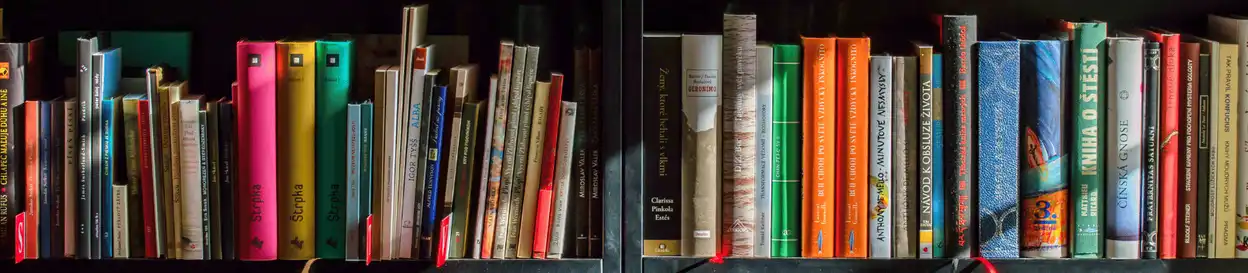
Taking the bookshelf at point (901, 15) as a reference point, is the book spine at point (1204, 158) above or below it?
below

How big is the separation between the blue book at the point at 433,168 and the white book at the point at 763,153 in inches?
13.7

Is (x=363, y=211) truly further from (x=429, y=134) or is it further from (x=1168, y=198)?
(x=1168, y=198)

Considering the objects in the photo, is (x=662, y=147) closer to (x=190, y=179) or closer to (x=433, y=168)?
(x=433, y=168)

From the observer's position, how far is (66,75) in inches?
65.0

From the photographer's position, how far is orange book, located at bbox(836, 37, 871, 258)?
1.46m

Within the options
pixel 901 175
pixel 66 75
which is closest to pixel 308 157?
pixel 66 75

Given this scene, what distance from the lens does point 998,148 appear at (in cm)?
147

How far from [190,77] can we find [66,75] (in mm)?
149

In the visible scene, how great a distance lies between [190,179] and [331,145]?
0.16 metres

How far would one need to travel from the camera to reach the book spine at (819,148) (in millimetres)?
1458

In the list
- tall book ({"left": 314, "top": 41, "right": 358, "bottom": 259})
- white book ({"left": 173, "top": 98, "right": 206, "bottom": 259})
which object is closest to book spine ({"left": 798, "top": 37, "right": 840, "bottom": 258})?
tall book ({"left": 314, "top": 41, "right": 358, "bottom": 259})

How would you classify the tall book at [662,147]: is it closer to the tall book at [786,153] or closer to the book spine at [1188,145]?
the tall book at [786,153]

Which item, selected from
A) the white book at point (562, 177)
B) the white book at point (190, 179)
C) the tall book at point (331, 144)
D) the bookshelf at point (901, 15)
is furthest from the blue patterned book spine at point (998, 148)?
the white book at point (190, 179)

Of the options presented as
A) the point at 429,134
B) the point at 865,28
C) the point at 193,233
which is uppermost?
the point at 865,28
